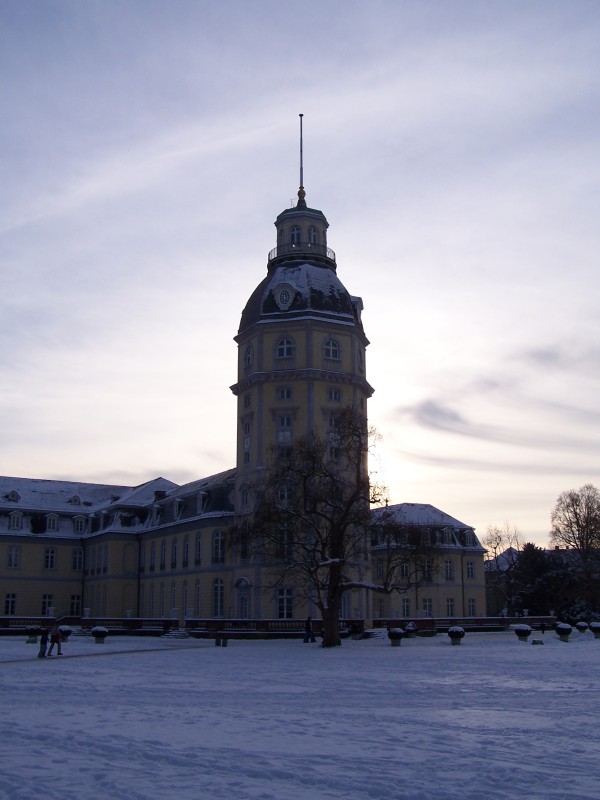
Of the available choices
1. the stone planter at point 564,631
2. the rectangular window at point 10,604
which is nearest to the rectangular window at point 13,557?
the rectangular window at point 10,604

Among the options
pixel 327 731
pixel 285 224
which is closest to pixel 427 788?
pixel 327 731

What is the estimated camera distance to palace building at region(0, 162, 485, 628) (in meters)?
60.8

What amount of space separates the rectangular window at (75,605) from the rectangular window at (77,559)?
97.9 inches

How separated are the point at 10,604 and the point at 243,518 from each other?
96.3 feet

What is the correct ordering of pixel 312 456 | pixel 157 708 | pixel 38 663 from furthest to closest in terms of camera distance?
pixel 312 456 < pixel 38 663 < pixel 157 708

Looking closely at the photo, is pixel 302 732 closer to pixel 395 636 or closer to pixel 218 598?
pixel 395 636

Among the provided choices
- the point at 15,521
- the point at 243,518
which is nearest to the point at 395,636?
the point at 243,518

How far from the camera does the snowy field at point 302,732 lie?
435 inches

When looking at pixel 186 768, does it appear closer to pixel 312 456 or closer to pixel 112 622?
pixel 312 456

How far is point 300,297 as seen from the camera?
62344 millimetres

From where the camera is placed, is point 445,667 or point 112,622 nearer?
point 445,667

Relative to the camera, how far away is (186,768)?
39.4ft

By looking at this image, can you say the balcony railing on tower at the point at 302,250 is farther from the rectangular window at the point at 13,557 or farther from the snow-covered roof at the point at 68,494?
the rectangular window at the point at 13,557

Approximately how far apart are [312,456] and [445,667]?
16.1m
